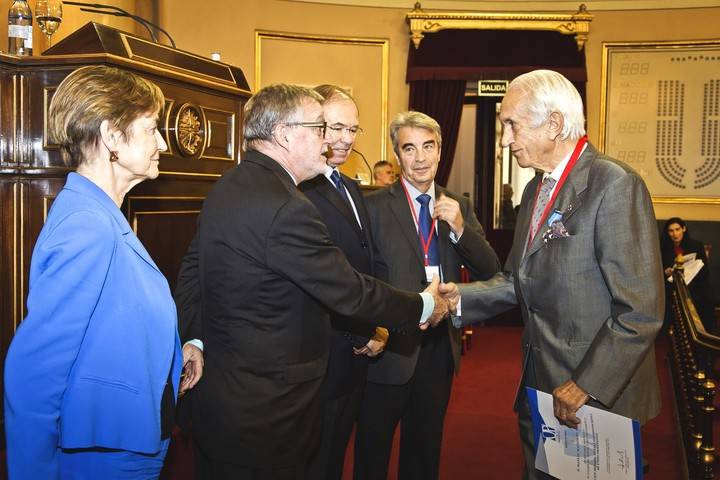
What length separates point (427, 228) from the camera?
9.27 ft

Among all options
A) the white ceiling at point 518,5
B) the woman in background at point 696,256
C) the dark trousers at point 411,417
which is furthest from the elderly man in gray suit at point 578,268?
the white ceiling at point 518,5

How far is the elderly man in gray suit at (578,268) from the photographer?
176 centimetres

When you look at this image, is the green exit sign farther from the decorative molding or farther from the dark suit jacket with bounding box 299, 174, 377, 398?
the dark suit jacket with bounding box 299, 174, 377, 398

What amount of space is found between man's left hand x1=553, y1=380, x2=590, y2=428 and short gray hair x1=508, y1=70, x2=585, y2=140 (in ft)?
2.34

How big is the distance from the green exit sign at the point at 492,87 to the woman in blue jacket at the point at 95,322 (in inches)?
260

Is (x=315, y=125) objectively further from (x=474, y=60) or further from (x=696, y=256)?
(x=474, y=60)

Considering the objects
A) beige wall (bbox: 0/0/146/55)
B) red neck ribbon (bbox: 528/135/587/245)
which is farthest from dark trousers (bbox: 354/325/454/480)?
beige wall (bbox: 0/0/146/55)

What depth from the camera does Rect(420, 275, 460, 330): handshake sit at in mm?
2426

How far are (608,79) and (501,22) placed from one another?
1.43 m

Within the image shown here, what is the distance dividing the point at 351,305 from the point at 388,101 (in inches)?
249

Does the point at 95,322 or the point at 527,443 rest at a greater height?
the point at 95,322

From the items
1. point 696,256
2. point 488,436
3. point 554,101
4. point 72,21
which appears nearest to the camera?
point 554,101

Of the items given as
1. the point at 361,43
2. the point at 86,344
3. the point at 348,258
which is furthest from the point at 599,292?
the point at 361,43

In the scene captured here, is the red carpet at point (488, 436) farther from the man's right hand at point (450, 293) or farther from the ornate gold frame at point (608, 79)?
the ornate gold frame at point (608, 79)
